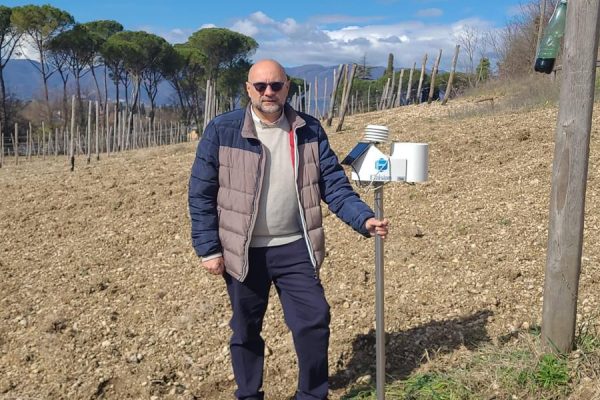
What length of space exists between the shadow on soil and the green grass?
0.56 ft

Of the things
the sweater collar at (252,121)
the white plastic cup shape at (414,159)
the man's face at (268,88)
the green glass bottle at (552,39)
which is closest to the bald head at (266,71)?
the man's face at (268,88)

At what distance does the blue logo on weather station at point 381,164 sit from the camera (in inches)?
79.2

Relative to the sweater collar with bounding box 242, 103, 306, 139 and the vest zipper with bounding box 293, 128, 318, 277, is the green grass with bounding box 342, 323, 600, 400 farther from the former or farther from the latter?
the sweater collar with bounding box 242, 103, 306, 139

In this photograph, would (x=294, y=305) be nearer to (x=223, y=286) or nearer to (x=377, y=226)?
(x=377, y=226)

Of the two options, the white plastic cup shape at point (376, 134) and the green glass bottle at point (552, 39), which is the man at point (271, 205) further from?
the green glass bottle at point (552, 39)

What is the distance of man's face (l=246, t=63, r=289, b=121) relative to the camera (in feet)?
7.12

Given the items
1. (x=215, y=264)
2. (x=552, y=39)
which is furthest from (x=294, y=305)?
(x=552, y=39)

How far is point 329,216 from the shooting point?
5539 millimetres

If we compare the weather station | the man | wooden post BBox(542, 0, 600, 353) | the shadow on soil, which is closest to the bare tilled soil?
the shadow on soil

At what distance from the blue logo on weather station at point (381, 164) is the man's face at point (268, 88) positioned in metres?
0.45

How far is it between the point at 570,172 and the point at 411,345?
123 cm

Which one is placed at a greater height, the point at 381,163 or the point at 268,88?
the point at 268,88

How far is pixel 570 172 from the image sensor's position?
2.33 metres

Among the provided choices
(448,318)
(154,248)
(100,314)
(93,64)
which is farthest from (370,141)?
(93,64)
